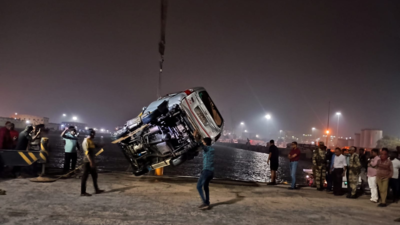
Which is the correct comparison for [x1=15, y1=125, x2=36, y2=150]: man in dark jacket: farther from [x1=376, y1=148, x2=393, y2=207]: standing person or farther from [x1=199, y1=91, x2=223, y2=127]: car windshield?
[x1=376, y1=148, x2=393, y2=207]: standing person

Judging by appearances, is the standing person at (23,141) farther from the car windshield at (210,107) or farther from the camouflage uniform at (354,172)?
the camouflage uniform at (354,172)

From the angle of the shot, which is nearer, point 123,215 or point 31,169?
point 123,215

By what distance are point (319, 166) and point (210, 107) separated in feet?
14.3

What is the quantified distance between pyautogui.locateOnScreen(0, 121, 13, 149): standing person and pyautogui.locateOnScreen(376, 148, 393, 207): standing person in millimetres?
12052

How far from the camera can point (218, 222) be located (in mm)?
6051

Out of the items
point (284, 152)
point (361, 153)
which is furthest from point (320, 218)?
point (284, 152)

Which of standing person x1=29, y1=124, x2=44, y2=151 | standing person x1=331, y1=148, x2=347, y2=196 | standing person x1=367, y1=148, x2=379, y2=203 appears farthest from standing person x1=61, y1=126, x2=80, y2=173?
standing person x1=367, y1=148, x2=379, y2=203

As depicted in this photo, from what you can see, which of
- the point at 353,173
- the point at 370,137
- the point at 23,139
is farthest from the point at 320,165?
the point at 370,137

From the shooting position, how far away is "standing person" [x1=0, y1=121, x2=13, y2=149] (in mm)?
10484

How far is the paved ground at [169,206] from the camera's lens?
238 inches

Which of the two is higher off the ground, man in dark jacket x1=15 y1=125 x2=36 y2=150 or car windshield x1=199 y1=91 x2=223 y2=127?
car windshield x1=199 y1=91 x2=223 y2=127

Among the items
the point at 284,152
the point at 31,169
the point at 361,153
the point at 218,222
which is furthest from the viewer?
the point at 284,152

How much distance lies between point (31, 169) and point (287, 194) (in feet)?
30.2

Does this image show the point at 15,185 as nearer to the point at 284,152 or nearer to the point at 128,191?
the point at 128,191
